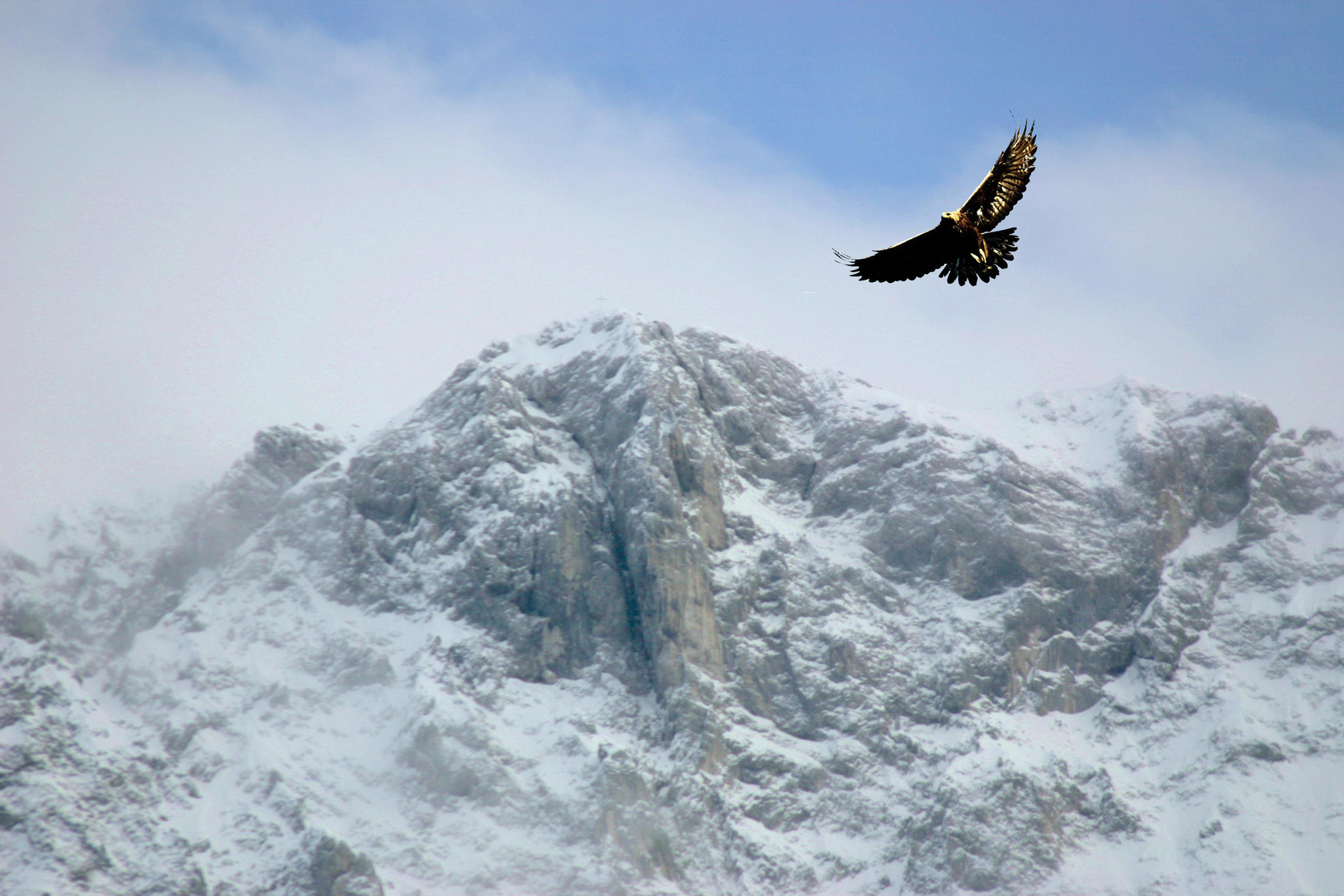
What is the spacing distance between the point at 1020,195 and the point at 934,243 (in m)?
2.82

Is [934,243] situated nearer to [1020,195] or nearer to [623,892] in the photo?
[1020,195]

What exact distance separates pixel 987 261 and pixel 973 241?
2.01 ft

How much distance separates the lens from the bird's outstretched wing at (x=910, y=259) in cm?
4716

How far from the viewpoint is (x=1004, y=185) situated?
1900 inches

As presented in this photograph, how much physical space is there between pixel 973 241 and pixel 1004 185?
2.26m

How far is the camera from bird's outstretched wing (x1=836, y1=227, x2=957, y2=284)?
4716 centimetres

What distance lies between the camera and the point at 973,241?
154 feet

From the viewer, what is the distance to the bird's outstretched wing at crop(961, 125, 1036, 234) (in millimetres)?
47469

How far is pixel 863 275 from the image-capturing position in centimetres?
4872

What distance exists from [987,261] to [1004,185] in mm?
2538

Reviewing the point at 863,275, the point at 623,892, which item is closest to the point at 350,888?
the point at 623,892

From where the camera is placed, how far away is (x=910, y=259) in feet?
157

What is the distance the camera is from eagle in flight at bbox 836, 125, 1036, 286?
47.0 meters

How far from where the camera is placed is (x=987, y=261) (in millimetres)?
46938
